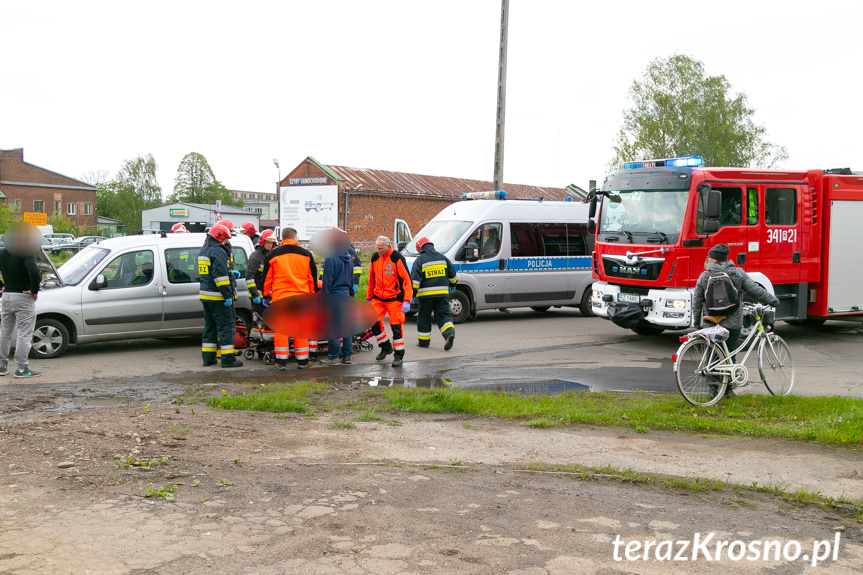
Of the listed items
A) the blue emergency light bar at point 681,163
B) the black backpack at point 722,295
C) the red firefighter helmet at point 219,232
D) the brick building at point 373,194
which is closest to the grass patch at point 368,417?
the red firefighter helmet at point 219,232

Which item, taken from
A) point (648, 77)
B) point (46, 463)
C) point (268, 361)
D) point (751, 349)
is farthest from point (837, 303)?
point (648, 77)

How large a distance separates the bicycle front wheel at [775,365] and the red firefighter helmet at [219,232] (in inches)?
268

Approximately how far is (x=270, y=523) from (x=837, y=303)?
1217cm

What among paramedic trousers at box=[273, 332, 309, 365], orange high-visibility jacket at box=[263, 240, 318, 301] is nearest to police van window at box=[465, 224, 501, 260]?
paramedic trousers at box=[273, 332, 309, 365]

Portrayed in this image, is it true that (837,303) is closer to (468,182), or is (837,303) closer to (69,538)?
(69,538)

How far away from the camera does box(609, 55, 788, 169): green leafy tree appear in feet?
154

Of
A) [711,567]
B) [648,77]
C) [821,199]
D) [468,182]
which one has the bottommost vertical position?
[711,567]

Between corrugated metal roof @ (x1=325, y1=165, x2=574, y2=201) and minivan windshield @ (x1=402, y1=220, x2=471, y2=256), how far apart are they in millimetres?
25975

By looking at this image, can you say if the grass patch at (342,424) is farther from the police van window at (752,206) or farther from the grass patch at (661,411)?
the police van window at (752,206)

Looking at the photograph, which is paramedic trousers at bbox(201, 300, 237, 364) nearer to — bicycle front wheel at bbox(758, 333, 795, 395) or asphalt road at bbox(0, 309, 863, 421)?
asphalt road at bbox(0, 309, 863, 421)

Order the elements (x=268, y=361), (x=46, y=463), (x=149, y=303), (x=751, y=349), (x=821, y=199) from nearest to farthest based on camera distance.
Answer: (x=46, y=463)
(x=751, y=349)
(x=268, y=361)
(x=149, y=303)
(x=821, y=199)

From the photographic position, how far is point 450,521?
4.42m

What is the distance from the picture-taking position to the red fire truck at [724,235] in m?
11.6

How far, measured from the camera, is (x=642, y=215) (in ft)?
40.0
